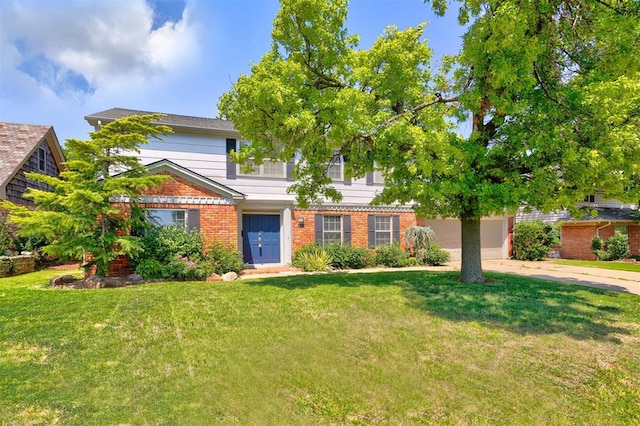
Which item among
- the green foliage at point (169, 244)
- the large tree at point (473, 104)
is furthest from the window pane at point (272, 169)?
the large tree at point (473, 104)

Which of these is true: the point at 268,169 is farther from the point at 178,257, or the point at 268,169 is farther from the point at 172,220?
the point at 178,257

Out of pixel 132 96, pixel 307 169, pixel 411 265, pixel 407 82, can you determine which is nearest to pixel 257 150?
pixel 307 169

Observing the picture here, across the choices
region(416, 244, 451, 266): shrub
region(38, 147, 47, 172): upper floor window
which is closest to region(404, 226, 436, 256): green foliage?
region(416, 244, 451, 266): shrub

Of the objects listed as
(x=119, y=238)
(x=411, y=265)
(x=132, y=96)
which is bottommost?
(x=411, y=265)

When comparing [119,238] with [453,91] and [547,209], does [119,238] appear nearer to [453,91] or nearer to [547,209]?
[453,91]

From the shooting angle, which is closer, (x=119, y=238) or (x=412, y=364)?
(x=412, y=364)

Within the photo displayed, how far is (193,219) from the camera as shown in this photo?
1231cm

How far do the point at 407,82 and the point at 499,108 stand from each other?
2561mm

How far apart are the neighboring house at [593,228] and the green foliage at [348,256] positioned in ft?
34.1

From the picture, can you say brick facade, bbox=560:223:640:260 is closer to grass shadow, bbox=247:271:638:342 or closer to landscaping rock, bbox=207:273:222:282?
grass shadow, bbox=247:271:638:342

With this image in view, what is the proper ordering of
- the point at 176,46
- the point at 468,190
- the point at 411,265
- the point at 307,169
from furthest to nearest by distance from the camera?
the point at 411,265 < the point at 176,46 < the point at 307,169 < the point at 468,190

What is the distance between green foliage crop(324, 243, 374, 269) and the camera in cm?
1429

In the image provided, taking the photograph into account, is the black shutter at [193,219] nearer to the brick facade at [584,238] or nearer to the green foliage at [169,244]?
the green foliage at [169,244]

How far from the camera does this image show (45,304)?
6.83 m
